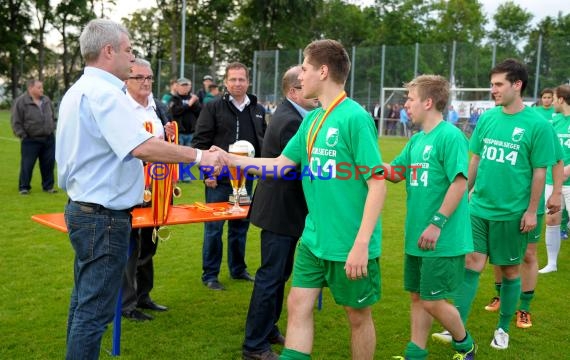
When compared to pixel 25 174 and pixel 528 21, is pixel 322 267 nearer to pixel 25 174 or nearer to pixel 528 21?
pixel 25 174

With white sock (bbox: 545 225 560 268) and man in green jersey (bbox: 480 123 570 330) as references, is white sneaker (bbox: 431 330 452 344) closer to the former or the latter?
man in green jersey (bbox: 480 123 570 330)

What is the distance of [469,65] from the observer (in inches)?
1240

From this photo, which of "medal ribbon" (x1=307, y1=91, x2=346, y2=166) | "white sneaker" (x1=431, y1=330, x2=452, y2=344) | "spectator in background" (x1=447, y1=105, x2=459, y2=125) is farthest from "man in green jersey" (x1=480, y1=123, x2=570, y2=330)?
"spectator in background" (x1=447, y1=105, x2=459, y2=125)

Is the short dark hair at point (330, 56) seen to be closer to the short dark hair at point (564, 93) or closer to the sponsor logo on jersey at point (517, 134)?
the sponsor logo on jersey at point (517, 134)

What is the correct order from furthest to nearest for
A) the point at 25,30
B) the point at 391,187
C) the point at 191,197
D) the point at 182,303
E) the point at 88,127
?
the point at 25,30, the point at 391,187, the point at 191,197, the point at 182,303, the point at 88,127

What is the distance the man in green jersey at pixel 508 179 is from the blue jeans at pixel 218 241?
253cm

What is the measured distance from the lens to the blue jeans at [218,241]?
19.4 ft

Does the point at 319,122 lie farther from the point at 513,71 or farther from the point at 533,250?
the point at 533,250

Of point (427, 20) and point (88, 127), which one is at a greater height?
point (427, 20)

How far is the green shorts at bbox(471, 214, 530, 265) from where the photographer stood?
434cm

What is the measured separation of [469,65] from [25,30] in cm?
4272

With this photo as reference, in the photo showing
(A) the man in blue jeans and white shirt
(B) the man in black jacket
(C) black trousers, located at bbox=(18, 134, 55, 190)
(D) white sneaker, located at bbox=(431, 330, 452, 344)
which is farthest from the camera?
(C) black trousers, located at bbox=(18, 134, 55, 190)

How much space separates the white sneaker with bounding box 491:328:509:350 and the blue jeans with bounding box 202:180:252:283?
2.71 m

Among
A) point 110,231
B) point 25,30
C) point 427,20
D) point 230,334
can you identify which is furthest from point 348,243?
point 427,20
